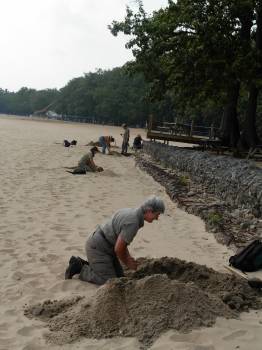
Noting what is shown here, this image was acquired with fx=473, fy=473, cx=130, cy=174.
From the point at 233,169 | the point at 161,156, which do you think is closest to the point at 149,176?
the point at 161,156

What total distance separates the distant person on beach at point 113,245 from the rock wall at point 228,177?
474 cm

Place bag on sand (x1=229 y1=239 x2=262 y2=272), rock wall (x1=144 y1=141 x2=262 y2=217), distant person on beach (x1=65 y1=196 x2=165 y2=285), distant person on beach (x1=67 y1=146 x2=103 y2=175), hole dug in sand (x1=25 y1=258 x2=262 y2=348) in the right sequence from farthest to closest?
distant person on beach (x1=67 y1=146 x2=103 y2=175) → rock wall (x1=144 y1=141 x2=262 y2=217) → bag on sand (x1=229 y1=239 x2=262 y2=272) → distant person on beach (x1=65 y1=196 x2=165 y2=285) → hole dug in sand (x1=25 y1=258 x2=262 y2=348)

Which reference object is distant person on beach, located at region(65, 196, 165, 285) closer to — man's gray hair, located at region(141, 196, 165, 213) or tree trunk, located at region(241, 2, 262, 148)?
man's gray hair, located at region(141, 196, 165, 213)

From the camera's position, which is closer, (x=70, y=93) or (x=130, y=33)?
(x=130, y=33)

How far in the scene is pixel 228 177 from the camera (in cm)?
1215

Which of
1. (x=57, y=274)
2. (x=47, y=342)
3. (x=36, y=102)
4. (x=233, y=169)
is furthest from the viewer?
(x=36, y=102)

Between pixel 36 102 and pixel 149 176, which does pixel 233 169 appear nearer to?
pixel 149 176

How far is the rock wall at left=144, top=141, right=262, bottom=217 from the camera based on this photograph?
33.7 feet

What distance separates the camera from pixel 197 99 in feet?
86.9

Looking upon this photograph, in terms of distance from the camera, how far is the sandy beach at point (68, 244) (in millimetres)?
4375

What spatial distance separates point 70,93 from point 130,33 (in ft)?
287

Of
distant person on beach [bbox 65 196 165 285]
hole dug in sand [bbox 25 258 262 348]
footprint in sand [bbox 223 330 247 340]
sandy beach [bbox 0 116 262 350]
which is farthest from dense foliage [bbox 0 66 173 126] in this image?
footprint in sand [bbox 223 330 247 340]

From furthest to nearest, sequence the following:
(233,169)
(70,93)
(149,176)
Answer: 1. (70,93)
2. (149,176)
3. (233,169)

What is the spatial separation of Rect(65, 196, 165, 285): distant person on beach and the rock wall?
4.74 meters
